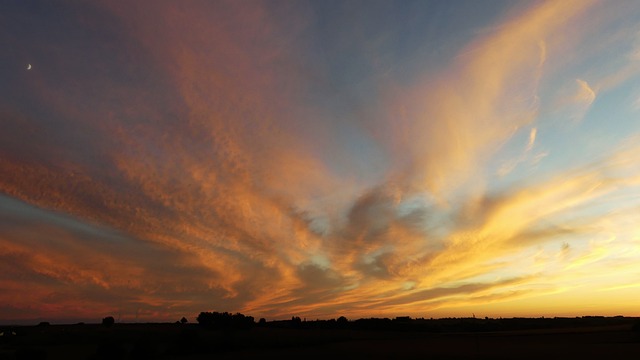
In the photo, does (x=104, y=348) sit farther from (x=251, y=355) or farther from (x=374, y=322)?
(x=374, y=322)

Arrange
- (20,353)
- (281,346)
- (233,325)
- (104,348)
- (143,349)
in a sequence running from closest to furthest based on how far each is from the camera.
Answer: (20,353), (104,348), (143,349), (281,346), (233,325)

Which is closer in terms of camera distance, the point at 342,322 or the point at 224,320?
the point at 224,320

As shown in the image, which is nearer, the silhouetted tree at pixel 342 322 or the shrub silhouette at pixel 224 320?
the shrub silhouette at pixel 224 320

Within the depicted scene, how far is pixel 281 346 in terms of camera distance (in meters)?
85.8

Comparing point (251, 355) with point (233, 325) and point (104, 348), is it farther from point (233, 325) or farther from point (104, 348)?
point (233, 325)

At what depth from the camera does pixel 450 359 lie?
58.9m

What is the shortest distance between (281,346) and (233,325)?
6224 centimetres

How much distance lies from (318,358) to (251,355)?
40.1 feet

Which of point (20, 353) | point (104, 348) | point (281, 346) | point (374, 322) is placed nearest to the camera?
point (20, 353)

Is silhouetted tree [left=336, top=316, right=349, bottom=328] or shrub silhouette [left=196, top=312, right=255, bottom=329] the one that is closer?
shrub silhouette [left=196, top=312, right=255, bottom=329]

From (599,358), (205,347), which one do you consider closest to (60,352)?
(205,347)

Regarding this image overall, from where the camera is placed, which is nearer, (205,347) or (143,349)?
(143,349)

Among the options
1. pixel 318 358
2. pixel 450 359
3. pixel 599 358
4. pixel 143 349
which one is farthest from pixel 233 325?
pixel 599 358

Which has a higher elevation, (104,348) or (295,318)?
(295,318)
